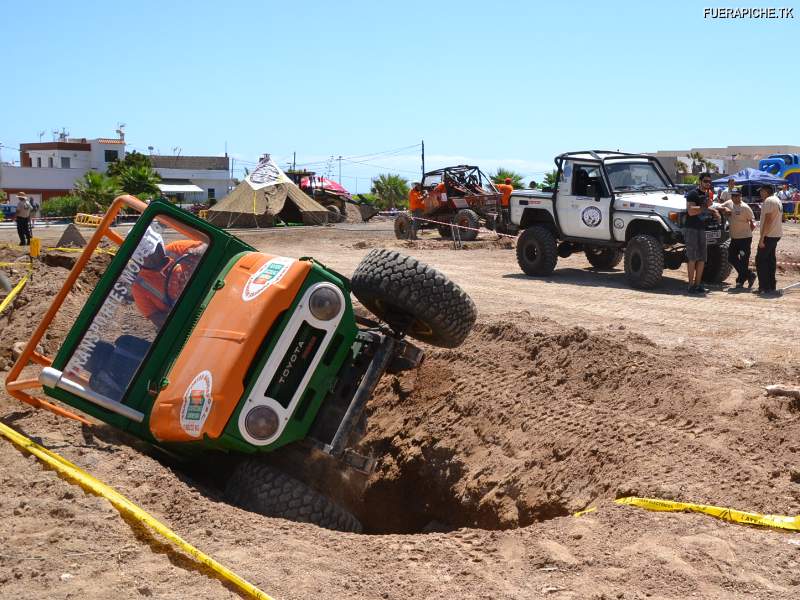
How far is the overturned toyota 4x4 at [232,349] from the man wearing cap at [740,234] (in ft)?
24.9

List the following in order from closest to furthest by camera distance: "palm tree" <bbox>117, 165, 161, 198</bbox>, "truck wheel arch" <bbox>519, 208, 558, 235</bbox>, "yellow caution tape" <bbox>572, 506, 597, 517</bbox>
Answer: "yellow caution tape" <bbox>572, 506, 597, 517</bbox> → "truck wheel arch" <bbox>519, 208, 558, 235</bbox> → "palm tree" <bbox>117, 165, 161, 198</bbox>

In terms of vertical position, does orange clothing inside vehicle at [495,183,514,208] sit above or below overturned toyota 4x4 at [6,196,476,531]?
above

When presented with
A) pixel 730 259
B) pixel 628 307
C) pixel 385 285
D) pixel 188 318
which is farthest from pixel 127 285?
pixel 730 259

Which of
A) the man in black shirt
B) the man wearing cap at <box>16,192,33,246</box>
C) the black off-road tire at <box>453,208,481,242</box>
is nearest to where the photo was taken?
the man in black shirt

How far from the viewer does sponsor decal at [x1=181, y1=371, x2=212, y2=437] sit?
18.0 ft

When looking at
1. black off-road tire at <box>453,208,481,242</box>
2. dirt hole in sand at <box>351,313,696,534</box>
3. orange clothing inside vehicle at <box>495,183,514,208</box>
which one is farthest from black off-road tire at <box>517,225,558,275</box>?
black off-road tire at <box>453,208,481,242</box>

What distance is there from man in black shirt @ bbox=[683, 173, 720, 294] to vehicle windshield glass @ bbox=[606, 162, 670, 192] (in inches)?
65.0

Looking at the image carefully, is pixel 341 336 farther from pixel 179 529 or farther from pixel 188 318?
pixel 179 529

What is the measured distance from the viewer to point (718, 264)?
13.1m

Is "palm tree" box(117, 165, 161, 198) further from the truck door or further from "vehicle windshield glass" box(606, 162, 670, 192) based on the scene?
"vehicle windshield glass" box(606, 162, 670, 192)

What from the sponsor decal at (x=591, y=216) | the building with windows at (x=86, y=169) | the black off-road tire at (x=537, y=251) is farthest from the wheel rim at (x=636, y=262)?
the building with windows at (x=86, y=169)

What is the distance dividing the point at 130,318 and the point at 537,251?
9.84 meters

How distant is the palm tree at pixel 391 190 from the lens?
149ft

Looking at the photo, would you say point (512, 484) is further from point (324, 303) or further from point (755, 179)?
point (755, 179)
